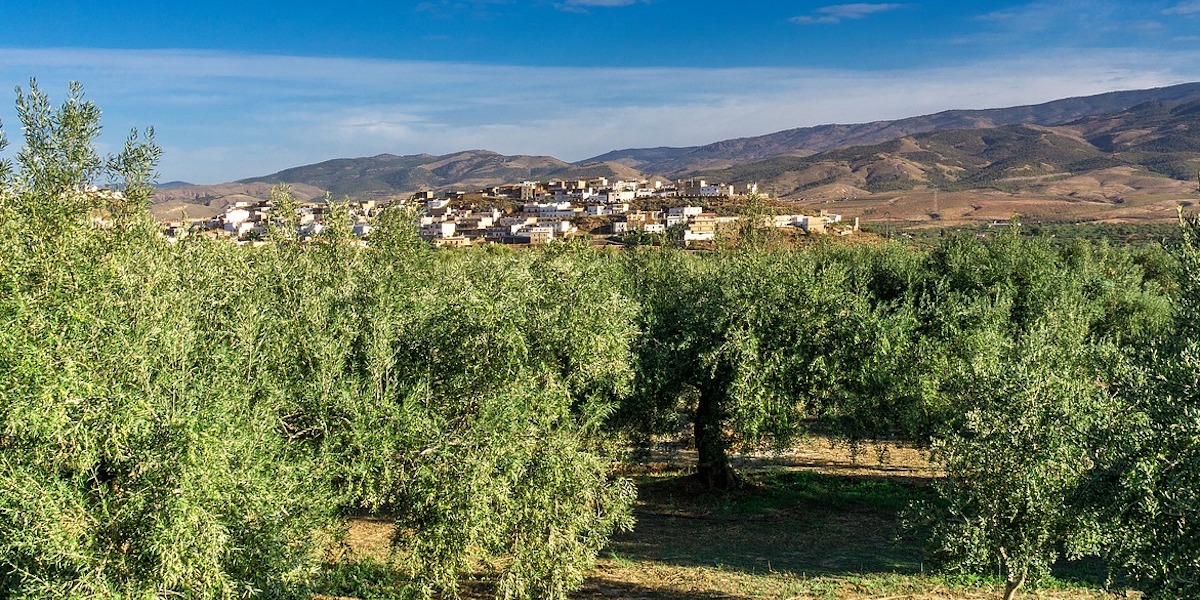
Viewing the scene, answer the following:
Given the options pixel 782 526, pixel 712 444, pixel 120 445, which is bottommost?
pixel 782 526

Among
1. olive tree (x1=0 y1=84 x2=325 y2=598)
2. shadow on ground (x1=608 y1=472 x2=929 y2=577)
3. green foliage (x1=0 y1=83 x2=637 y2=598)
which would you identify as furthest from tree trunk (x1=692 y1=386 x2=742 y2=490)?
olive tree (x1=0 y1=84 x2=325 y2=598)

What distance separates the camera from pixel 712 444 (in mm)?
26828

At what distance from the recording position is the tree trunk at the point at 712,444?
26.5 meters

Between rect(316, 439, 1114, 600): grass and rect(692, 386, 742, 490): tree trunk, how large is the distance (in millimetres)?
598

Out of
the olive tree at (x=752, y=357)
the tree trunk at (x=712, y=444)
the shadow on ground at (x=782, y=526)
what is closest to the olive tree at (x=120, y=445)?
the shadow on ground at (x=782, y=526)

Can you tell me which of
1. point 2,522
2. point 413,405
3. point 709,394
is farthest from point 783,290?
point 2,522

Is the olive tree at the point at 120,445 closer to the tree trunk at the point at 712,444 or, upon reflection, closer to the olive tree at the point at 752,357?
the olive tree at the point at 752,357

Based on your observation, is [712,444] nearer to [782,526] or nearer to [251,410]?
[782,526]

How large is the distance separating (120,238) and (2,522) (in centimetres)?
827

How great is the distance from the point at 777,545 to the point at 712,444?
4.25m

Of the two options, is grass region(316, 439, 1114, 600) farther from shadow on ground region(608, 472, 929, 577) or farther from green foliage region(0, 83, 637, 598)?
green foliage region(0, 83, 637, 598)

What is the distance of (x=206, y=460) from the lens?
11.1 meters

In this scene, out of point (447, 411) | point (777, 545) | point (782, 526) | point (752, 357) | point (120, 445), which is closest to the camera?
point (120, 445)

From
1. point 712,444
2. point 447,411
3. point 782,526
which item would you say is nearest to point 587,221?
point 712,444
